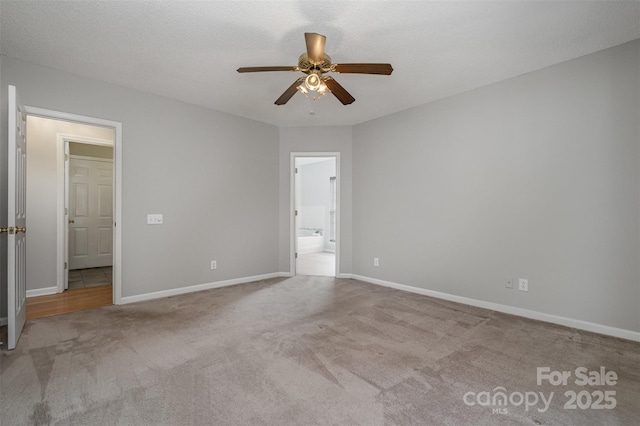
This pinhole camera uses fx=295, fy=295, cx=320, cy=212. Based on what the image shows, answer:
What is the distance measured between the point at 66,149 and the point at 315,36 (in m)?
4.11

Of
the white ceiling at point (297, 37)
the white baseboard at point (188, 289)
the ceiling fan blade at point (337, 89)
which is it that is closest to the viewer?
the white ceiling at point (297, 37)

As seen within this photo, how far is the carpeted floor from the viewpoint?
1604mm

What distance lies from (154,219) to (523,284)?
4.33 metres

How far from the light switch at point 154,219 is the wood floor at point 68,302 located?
1.05 m

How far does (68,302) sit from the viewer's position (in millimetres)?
3561

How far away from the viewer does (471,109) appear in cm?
354

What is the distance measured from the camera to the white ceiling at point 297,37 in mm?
2141

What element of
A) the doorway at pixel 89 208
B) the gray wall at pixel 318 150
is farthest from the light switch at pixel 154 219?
the doorway at pixel 89 208

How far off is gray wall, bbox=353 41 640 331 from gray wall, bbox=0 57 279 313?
202 cm

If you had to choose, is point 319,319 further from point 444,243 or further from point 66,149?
point 66,149

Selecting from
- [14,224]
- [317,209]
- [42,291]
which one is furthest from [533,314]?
[317,209]

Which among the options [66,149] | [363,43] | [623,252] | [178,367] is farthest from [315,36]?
[66,149]

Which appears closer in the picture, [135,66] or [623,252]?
[623,252]

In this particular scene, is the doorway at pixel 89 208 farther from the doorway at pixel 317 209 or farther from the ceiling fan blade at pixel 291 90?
the ceiling fan blade at pixel 291 90
